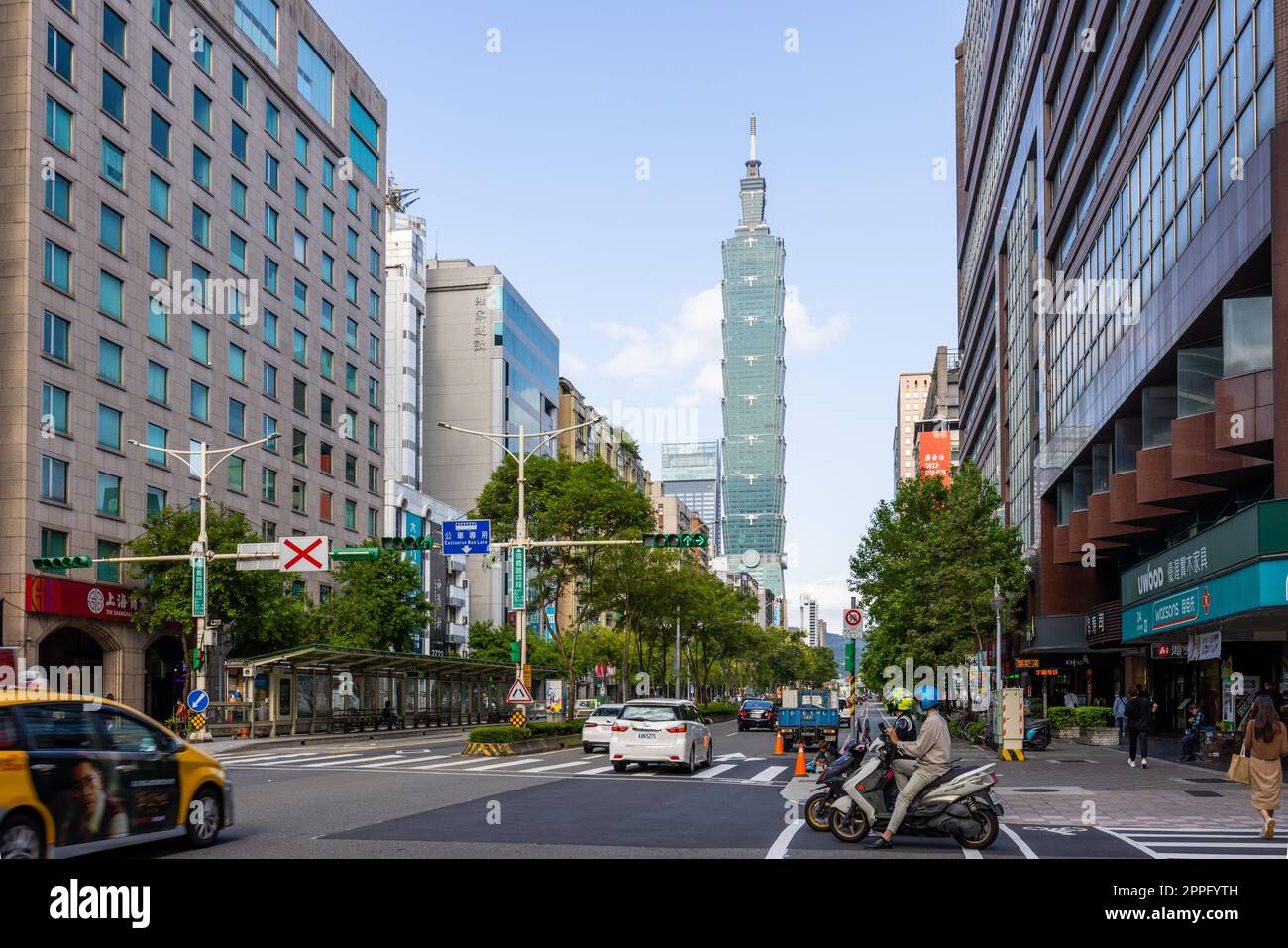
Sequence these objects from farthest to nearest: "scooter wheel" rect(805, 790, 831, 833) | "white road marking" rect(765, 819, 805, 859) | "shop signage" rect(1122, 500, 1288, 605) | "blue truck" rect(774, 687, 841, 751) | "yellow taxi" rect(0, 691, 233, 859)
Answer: "blue truck" rect(774, 687, 841, 751), "shop signage" rect(1122, 500, 1288, 605), "scooter wheel" rect(805, 790, 831, 833), "white road marking" rect(765, 819, 805, 859), "yellow taxi" rect(0, 691, 233, 859)

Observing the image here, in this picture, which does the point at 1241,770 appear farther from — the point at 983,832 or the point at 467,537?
the point at 467,537

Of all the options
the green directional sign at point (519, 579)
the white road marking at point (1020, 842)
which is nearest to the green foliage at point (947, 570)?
the green directional sign at point (519, 579)

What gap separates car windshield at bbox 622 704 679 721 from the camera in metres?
28.3

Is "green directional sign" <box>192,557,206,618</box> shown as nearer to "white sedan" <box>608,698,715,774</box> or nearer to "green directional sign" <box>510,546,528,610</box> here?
"green directional sign" <box>510,546,528,610</box>

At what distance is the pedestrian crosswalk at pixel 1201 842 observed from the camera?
45.8 ft

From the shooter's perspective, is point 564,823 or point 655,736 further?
point 655,736

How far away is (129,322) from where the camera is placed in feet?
173

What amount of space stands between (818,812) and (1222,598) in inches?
667

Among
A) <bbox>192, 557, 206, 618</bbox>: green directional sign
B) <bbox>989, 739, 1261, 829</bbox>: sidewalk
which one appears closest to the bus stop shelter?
<bbox>192, 557, 206, 618</bbox>: green directional sign

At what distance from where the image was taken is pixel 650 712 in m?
28.5

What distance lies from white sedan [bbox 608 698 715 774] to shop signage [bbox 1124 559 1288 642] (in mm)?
11752

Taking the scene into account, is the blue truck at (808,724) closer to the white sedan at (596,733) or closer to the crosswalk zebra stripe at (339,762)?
the white sedan at (596,733)

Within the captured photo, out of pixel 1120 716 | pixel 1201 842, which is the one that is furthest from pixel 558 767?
pixel 1120 716
